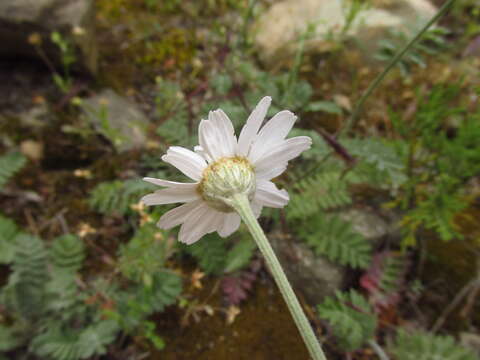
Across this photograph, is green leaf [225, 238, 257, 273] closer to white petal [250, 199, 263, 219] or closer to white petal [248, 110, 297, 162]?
white petal [250, 199, 263, 219]

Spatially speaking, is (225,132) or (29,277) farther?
(29,277)

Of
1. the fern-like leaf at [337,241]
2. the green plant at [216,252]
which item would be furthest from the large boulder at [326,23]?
the green plant at [216,252]

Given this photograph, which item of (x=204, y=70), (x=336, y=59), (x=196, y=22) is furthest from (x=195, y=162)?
(x=196, y=22)

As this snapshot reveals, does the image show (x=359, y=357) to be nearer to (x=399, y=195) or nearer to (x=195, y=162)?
(x=399, y=195)

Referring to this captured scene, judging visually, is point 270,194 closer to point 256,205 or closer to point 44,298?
point 256,205

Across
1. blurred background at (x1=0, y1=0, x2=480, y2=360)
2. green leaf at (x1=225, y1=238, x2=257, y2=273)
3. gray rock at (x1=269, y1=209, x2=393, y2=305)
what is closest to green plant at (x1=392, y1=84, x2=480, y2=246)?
blurred background at (x1=0, y1=0, x2=480, y2=360)

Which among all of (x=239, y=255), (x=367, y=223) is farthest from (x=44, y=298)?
(x=367, y=223)
